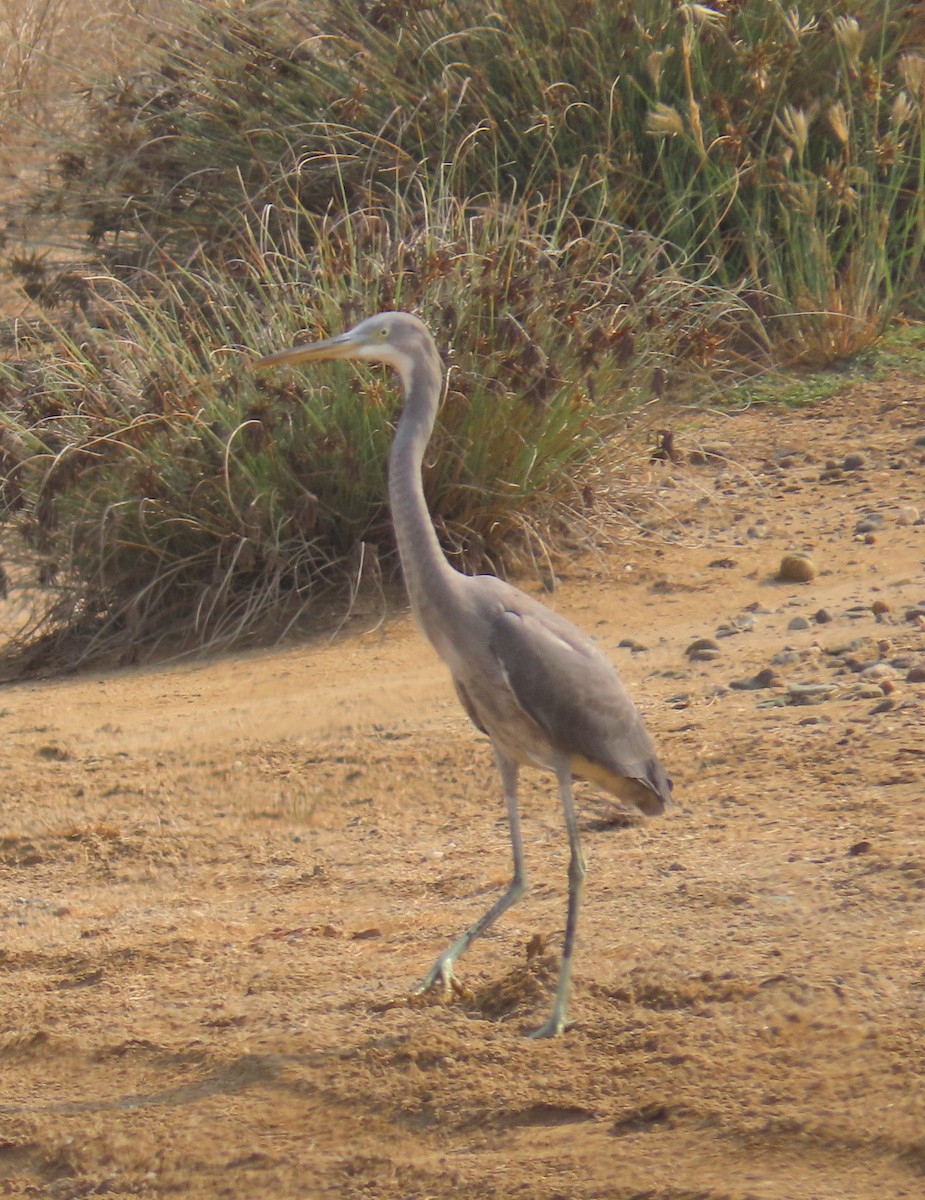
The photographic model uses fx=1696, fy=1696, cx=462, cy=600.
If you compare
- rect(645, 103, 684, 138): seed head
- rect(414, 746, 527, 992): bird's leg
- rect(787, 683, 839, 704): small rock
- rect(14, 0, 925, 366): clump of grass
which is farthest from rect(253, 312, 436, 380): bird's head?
rect(14, 0, 925, 366): clump of grass

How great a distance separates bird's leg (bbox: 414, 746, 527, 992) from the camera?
13.3ft

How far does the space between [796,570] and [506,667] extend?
10.4 feet

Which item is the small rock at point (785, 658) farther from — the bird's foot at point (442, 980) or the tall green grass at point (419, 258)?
the bird's foot at point (442, 980)

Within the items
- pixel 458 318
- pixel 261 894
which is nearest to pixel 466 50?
pixel 458 318

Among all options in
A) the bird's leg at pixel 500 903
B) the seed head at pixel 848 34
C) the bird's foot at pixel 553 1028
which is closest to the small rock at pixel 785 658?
the bird's leg at pixel 500 903

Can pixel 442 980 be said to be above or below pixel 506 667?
below

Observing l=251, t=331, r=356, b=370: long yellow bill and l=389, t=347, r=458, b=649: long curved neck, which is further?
l=251, t=331, r=356, b=370: long yellow bill

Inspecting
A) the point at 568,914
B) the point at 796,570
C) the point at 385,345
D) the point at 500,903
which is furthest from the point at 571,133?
the point at 568,914

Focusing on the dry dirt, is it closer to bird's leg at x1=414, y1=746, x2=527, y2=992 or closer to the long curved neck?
bird's leg at x1=414, y1=746, x2=527, y2=992

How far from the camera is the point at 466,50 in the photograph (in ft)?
30.8

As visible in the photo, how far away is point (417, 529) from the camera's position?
3.96m

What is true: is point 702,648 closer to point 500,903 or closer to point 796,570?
point 796,570

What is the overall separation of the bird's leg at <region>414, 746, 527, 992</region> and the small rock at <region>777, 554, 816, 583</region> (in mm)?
2911

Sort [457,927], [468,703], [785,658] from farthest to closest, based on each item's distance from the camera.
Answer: [785,658]
[457,927]
[468,703]
